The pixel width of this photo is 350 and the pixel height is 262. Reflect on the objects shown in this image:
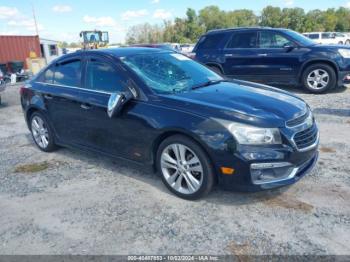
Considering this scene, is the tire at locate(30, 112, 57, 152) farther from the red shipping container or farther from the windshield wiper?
the red shipping container

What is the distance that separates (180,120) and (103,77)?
1396 mm

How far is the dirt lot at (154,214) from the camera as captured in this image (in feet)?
9.28

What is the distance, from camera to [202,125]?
315 centimetres

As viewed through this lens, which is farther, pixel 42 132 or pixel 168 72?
pixel 42 132

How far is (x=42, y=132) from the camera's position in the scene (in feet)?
17.2

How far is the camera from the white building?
2753 centimetres

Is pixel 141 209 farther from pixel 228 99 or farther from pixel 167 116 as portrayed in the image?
pixel 228 99

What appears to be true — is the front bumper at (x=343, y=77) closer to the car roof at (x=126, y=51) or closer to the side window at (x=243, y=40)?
the side window at (x=243, y=40)

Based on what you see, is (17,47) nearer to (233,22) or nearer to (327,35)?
(327,35)

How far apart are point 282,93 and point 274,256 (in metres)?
2.06

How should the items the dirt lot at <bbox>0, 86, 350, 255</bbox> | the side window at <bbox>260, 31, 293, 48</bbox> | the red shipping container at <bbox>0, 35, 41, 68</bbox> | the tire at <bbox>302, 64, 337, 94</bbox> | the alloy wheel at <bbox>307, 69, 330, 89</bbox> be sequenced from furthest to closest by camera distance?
1. the red shipping container at <bbox>0, 35, 41, 68</bbox>
2. the side window at <bbox>260, 31, 293, 48</bbox>
3. the alloy wheel at <bbox>307, 69, 330, 89</bbox>
4. the tire at <bbox>302, 64, 337, 94</bbox>
5. the dirt lot at <bbox>0, 86, 350, 255</bbox>

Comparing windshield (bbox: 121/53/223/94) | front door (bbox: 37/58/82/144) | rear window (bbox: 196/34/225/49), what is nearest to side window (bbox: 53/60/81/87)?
front door (bbox: 37/58/82/144)

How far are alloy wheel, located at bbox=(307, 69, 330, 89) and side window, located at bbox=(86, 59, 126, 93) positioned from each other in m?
6.30

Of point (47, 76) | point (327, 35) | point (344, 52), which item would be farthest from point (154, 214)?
point (327, 35)
